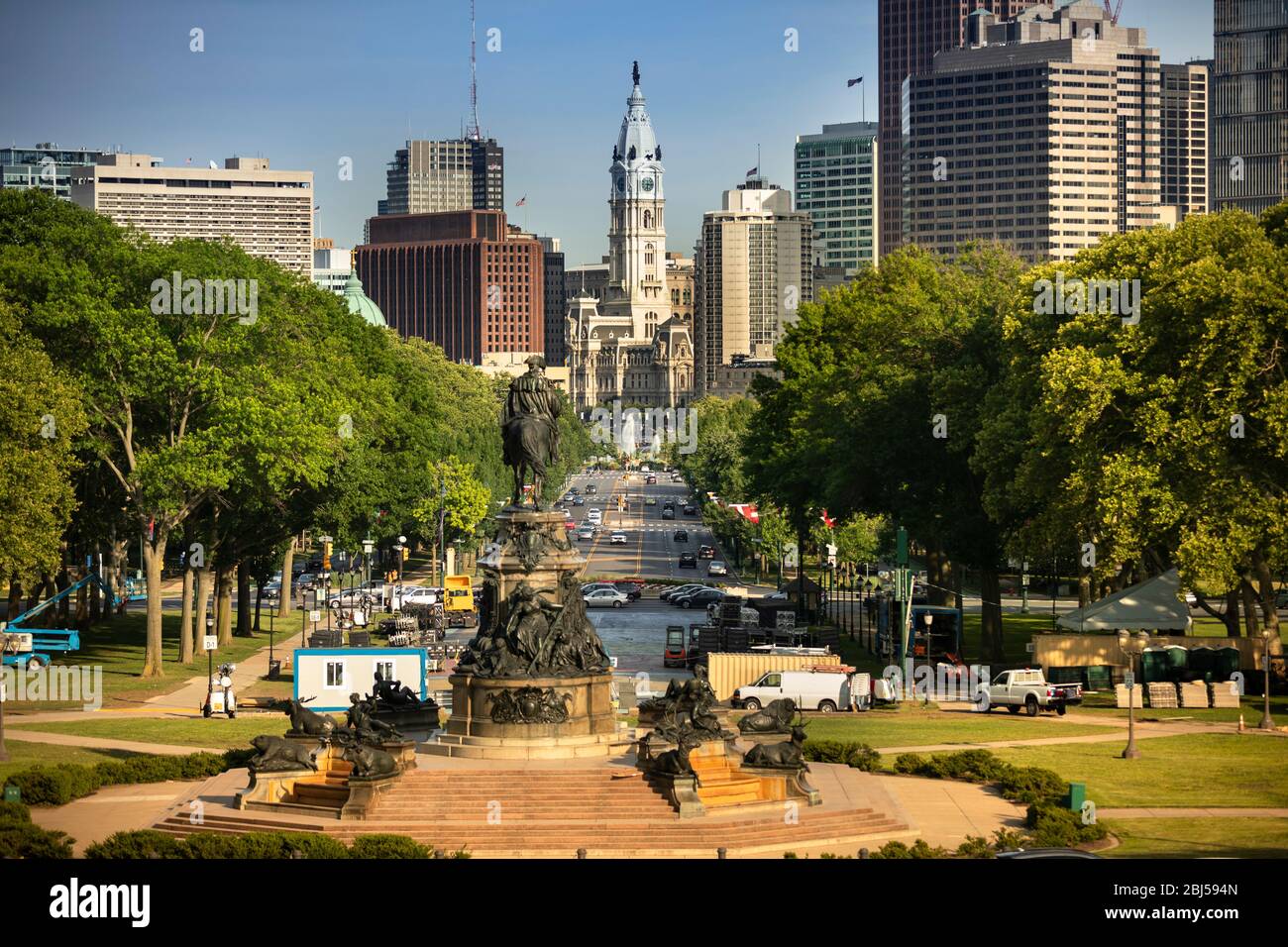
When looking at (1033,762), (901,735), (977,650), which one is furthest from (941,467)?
(1033,762)

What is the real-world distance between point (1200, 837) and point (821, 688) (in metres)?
23.0

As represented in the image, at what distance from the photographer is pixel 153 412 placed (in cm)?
6819

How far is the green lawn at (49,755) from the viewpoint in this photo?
44.5 m

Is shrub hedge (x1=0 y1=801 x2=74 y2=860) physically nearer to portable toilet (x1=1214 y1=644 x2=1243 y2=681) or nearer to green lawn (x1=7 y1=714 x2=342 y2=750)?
green lawn (x1=7 y1=714 x2=342 y2=750)

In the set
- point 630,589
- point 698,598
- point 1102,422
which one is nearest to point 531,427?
point 1102,422

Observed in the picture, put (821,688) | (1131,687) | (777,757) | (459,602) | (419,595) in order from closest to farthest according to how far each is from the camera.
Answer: (777,757)
(1131,687)
(821,688)
(459,602)
(419,595)

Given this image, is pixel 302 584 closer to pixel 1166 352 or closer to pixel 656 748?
pixel 1166 352

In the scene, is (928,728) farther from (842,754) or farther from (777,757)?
(777,757)

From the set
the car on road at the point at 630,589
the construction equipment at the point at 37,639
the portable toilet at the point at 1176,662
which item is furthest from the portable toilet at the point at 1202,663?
the car on road at the point at 630,589

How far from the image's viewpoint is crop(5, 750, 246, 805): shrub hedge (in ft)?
130

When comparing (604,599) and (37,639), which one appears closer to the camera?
(37,639)

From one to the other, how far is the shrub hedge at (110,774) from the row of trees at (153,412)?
14.7 meters

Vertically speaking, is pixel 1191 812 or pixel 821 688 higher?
pixel 821 688
